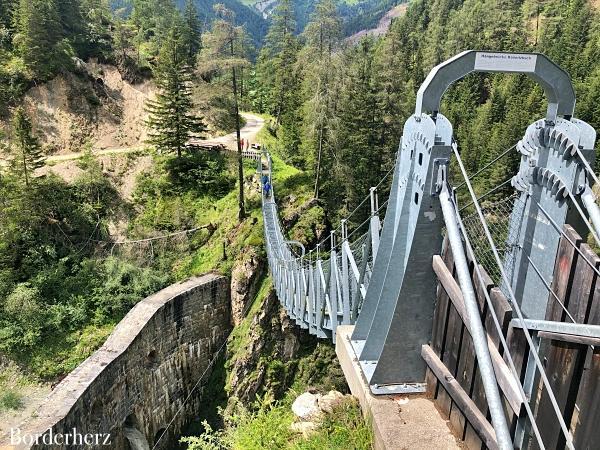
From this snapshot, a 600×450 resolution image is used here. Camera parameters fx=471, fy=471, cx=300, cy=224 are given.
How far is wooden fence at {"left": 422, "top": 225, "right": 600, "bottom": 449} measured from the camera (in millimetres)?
1707

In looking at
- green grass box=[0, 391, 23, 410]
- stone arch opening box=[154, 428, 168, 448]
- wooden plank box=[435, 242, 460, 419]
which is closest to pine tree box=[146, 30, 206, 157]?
green grass box=[0, 391, 23, 410]

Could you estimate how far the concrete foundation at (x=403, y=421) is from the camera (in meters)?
2.28

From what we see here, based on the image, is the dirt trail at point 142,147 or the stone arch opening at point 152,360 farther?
the dirt trail at point 142,147

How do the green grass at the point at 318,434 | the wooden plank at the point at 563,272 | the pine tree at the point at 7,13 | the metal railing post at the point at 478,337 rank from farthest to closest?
the pine tree at the point at 7,13 → the green grass at the point at 318,434 → the wooden plank at the point at 563,272 → the metal railing post at the point at 478,337

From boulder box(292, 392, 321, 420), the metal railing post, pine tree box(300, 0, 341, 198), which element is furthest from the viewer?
pine tree box(300, 0, 341, 198)

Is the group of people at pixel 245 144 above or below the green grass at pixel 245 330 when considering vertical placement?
above

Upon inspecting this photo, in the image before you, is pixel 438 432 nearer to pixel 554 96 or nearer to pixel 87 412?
pixel 554 96

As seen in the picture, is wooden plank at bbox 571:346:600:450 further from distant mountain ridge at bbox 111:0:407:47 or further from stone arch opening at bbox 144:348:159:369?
distant mountain ridge at bbox 111:0:407:47

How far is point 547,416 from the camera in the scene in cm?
181

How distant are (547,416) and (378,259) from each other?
4.07ft

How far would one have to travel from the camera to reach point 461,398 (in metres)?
2.22

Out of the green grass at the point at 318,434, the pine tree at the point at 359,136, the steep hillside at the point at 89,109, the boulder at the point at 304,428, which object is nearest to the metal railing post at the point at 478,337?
the green grass at the point at 318,434

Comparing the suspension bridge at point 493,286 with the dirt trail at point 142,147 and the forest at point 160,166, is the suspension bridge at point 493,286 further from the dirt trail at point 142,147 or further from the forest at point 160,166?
the dirt trail at point 142,147

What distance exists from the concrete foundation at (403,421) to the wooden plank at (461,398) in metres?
0.18
